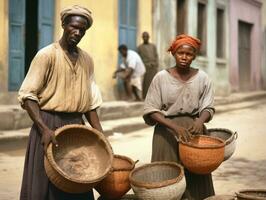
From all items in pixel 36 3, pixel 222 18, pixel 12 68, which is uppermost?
pixel 222 18

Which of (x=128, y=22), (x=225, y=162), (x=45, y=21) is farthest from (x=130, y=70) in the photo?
(x=225, y=162)

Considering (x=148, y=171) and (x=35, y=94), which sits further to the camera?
(x=148, y=171)

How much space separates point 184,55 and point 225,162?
12.1ft

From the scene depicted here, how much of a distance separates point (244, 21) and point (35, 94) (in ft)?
63.0

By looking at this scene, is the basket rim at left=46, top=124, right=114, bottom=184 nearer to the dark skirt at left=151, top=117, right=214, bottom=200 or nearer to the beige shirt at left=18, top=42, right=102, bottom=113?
the beige shirt at left=18, top=42, right=102, bottom=113

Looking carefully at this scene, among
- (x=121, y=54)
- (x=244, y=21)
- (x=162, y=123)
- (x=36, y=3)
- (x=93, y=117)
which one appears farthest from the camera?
(x=244, y=21)

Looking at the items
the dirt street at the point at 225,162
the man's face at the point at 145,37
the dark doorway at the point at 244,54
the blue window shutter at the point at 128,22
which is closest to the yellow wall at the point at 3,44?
the dirt street at the point at 225,162

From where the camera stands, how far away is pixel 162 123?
150 inches

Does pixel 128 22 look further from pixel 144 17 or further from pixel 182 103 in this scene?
pixel 182 103

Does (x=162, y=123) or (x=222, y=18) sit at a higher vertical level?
(x=222, y=18)

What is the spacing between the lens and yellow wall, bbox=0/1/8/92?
9125mm

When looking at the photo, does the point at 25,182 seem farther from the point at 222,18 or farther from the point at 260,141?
the point at 222,18

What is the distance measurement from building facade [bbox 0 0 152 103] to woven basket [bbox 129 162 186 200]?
6001mm

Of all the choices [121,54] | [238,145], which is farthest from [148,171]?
[121,54]
